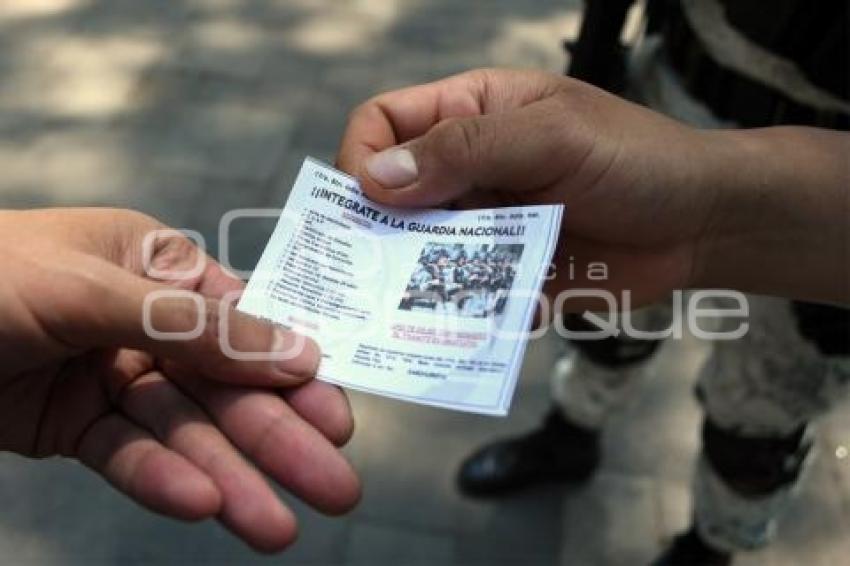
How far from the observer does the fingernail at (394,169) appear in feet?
3.09

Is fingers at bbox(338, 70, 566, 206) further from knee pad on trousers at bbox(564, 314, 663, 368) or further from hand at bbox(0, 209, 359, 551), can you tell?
knee pad on trousers at bbox(564, 314, 663, 368)

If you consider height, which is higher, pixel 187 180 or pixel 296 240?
pixel 296 240

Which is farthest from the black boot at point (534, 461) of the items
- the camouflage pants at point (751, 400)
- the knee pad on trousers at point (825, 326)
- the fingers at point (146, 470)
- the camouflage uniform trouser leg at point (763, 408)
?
the fingers at point (146, 470)

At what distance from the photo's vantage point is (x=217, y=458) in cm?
82

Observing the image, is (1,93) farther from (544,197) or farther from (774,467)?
(774,467)

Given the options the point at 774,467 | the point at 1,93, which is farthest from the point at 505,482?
the point at 1,93

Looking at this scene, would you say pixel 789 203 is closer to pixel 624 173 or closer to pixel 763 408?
pixel 624 173

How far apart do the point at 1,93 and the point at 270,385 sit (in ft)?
5.99

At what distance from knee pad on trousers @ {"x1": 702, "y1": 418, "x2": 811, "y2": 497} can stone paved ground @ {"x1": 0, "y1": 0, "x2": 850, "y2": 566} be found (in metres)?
0.34

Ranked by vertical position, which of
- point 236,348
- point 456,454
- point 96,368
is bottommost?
point 456,454

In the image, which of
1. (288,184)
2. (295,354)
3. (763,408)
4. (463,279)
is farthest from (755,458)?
(288,184)

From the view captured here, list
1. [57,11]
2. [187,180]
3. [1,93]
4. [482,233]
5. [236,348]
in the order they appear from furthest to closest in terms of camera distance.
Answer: [57,11] → [1,93] → [187,180] → [482,233] → [236,348]

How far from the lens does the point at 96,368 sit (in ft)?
3.03

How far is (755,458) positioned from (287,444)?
28.1 inches
